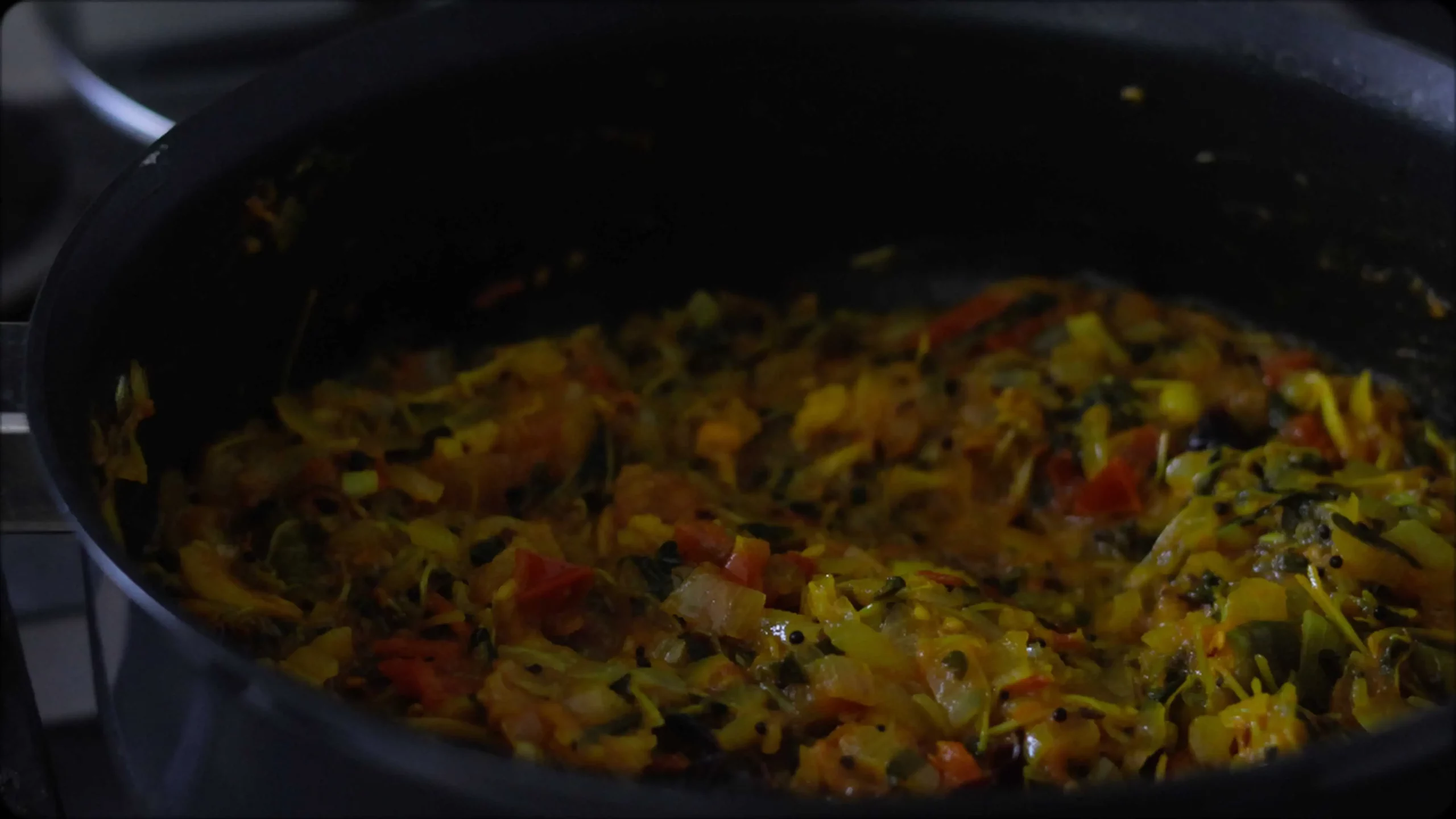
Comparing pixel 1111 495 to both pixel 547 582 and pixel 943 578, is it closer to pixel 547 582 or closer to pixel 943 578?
pixel 943 578

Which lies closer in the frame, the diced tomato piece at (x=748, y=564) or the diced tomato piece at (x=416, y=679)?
the diced tomato piece at (x=416, y=679)

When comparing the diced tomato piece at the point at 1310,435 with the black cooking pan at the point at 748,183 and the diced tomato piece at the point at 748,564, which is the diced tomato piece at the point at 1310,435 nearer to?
the black cooking pan at the point at 748,183

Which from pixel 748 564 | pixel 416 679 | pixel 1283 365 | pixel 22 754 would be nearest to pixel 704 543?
pixel 748 564

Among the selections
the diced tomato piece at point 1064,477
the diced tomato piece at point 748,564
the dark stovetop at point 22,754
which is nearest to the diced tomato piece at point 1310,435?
the diced tomato piece at point 1064,477

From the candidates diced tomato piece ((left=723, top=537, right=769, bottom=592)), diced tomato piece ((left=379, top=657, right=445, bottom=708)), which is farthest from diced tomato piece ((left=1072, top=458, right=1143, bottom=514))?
diced tomato piece ((left=379, top=657, right=445, bottom=708))

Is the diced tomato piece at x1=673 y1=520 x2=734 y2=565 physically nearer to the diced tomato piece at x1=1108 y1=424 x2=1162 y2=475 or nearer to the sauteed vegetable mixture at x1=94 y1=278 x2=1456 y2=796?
the sauteed vegetable mixture at x1=94 y1=278 x2=1456 y2=796
